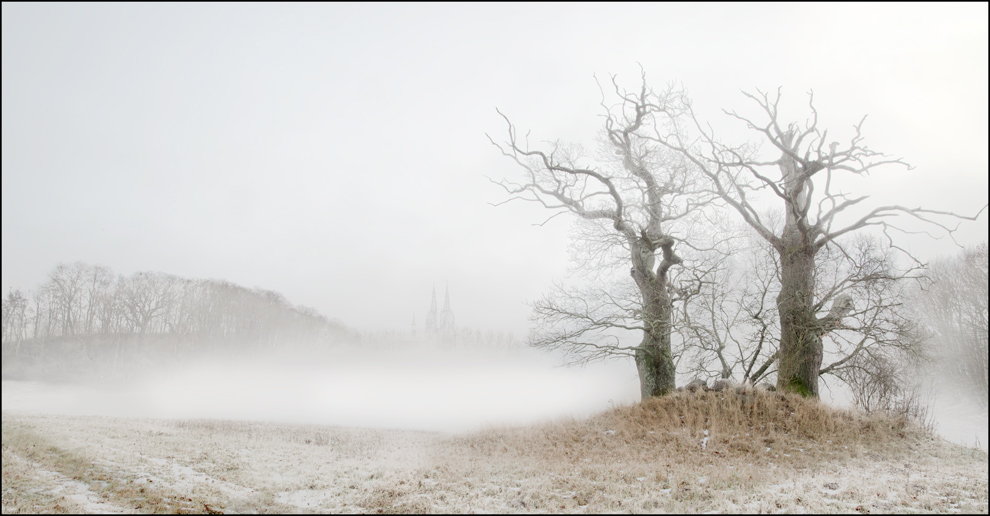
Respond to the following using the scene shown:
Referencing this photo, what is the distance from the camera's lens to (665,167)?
52.7 feet

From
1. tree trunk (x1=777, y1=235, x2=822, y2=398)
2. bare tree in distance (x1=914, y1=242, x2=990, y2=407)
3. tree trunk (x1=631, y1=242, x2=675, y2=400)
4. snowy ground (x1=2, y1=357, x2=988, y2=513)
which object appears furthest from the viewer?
tree trunk (x1=631, y1=242, x2=675, y2=400)

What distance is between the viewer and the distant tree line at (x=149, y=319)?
15078 mm

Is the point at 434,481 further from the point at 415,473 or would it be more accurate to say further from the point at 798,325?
the point at 798,325

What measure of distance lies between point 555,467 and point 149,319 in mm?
36419

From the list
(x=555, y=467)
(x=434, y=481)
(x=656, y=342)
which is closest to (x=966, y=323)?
(x=555, y=467)

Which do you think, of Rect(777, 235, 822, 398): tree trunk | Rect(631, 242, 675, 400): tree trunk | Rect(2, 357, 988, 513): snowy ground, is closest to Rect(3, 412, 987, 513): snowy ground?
Rect(2, 357, 988, 513): snowy ground

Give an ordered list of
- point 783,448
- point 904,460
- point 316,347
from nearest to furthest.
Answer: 1. point 904,460
2. point 783,448
3. point 316,347

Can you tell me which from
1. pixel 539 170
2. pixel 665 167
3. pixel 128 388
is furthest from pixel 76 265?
pixel 665 167

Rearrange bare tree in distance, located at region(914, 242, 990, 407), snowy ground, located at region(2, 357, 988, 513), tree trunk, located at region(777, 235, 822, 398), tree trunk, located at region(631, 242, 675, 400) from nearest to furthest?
bare tree in distance, located at region(914, 242, 990, 407)
snowy ground, located at region(2, 357, 988, 513)
tree trunk, located at region(777, 235, 822, 398)
tree trunk, located at region(631, 242, 675, 400)

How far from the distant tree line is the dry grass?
4.31 meters

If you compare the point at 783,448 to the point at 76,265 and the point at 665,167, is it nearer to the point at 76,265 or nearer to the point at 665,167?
the point at 665,167

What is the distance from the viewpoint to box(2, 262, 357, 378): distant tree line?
15.1 meters

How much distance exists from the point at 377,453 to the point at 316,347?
60165 mm

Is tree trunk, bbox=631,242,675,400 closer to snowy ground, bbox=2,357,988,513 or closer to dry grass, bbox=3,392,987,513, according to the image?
snowy ground, bbox=2,357,988,513
